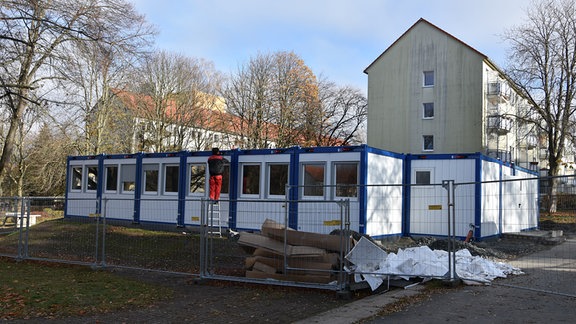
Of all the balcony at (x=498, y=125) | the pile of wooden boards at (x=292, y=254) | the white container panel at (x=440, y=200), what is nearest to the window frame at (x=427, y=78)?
the balcony at (x=498, y=125)

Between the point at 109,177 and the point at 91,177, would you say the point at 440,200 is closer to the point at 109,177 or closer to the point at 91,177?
the point at 109,177

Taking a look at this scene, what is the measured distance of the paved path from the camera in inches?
248

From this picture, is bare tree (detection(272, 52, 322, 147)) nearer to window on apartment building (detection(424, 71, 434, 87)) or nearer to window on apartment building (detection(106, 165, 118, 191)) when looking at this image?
window on apartment building (detection(424, 71, 434, 87))

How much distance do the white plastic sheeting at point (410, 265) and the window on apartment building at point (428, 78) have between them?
34.9 metres

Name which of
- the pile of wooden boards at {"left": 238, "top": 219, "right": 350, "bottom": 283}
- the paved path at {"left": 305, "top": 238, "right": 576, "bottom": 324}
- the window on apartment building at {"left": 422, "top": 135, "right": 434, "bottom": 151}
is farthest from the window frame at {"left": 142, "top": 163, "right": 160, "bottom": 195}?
the window on apartment building at {"left": 422, "top": 135, "right": 434, "bottom": 151}

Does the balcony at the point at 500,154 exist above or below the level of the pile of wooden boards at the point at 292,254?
above

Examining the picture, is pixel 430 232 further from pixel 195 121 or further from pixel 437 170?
→ pixel 195 121

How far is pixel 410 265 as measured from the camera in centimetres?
865

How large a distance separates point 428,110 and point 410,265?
116 ft

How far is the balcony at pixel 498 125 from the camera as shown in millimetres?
39172

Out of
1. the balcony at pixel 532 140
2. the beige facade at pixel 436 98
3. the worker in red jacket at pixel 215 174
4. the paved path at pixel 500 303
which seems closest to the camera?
the paved path at pixel 500 303

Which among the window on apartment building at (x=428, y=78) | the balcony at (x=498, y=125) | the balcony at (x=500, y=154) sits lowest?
the balcony at (x=500, y=154)

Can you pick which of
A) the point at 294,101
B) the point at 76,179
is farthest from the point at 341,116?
the point at 76,179

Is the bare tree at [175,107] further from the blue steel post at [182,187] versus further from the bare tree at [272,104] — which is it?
the blue steel post at [182,187]
